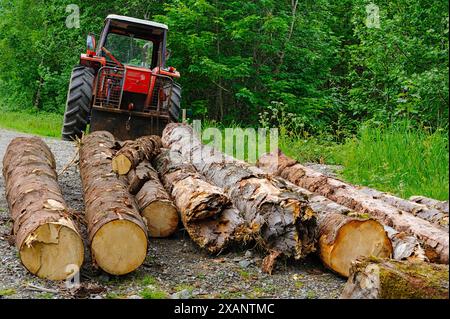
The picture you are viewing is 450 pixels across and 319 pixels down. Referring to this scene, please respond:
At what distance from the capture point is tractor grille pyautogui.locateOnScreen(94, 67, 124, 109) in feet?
33.0

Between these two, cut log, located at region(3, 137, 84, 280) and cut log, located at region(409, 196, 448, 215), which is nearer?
cut log, located at region(3, 137, 84, 280)

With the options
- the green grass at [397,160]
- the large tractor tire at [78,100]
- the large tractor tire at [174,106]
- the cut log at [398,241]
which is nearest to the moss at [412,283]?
the cut log at [398,241]

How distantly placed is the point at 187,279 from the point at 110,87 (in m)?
6.40

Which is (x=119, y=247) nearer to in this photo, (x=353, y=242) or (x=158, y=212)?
(x=158, y=212)

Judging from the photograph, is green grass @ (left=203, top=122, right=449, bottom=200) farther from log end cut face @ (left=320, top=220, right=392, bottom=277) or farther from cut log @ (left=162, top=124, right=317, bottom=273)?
cut log @ (left=162, top=124, right=317, bottom=273)

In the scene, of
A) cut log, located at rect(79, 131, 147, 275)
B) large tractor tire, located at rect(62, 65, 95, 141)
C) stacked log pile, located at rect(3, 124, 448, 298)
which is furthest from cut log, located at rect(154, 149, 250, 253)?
large tractor tire, located at rect(62, 65, 95, 141)

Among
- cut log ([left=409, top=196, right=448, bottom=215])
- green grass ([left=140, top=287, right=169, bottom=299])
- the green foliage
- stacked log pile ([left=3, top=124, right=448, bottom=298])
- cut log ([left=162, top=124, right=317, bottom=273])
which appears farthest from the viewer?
the green foliage

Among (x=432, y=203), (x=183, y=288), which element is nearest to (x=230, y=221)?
(x=183, y=288)

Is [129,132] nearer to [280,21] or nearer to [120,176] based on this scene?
[120,176]

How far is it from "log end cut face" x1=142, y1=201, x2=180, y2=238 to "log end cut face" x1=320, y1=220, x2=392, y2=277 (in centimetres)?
163

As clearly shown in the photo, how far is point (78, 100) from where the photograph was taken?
10.7 meters

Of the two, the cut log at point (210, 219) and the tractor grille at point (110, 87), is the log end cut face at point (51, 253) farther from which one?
the tractor grille at point (110, 87)
